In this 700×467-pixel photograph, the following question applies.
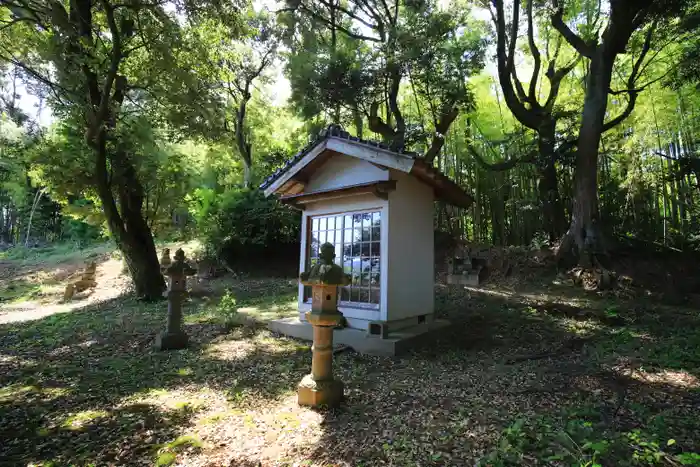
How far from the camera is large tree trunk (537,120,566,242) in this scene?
32.9 feet

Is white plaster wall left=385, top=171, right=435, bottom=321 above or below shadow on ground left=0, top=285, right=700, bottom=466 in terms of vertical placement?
above

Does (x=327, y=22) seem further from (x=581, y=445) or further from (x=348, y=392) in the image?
(x=581, y=445)

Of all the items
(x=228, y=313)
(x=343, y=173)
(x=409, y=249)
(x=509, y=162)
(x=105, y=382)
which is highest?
(x=509, y=162)

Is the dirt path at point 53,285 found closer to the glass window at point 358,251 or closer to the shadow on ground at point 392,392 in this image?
the shadow on ground at point 392,392

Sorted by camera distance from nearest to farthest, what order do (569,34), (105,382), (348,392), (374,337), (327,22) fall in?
(348,392)
(105,382)
(374,337)
(569,34)
(327,22)

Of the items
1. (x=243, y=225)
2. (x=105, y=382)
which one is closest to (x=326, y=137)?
(x=105, y=382)

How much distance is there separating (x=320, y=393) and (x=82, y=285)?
1220cm

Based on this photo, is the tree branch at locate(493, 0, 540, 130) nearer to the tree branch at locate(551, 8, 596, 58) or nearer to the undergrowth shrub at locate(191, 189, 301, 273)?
the tree branch at locate(551, 8, 596, 58)

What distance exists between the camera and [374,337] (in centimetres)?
527

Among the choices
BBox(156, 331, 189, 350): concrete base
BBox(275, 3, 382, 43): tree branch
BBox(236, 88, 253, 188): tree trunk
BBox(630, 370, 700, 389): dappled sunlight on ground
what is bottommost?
BBox(156, 331, 189, 350): concrete base

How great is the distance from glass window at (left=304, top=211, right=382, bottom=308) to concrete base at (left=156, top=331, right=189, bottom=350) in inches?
80.3

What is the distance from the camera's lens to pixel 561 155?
999 cm

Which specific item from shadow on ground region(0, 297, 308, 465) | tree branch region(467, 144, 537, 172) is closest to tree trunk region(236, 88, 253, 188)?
tree branch region(467, 144, 537, 172)

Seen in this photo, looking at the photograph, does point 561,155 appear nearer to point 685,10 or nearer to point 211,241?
point 685,10
